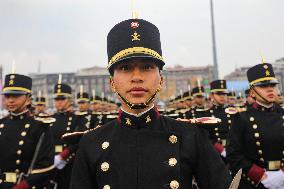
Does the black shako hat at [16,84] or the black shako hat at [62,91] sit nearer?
the black shako hat at [16,84]

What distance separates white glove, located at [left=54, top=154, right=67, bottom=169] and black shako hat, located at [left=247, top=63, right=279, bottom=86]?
14.6ft

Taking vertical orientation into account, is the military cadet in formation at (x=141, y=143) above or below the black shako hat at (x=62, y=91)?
below

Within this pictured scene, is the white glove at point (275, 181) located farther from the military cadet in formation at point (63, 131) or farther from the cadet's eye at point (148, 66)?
the military cadet in formation at point (63, 131)

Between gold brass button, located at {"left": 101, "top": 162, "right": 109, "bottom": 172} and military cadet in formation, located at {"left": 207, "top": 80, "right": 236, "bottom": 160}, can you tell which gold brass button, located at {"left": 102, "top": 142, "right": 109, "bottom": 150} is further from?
military cadet in formation, located at {"left": 207, "top": 80, "right": 236, "bottom": 160}

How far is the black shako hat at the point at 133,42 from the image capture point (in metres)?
2.63

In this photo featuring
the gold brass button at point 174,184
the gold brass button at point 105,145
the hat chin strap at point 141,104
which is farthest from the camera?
the gold brass button at point 105,145

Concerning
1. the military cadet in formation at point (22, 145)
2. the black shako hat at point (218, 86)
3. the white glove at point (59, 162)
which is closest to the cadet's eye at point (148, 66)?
the military cadet in formation at point (22, 145)

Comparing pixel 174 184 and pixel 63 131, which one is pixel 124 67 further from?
pixel 63 131

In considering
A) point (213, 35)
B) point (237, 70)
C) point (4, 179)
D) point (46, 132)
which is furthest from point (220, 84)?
point (237, 70)

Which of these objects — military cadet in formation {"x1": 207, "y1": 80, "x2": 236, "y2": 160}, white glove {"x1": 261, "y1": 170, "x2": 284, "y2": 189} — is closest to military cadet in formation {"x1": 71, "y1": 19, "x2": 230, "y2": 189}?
white glove {"x1": 261, "y1": 170, "x2": 284, "y2": 189}

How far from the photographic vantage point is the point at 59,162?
814 centimetres

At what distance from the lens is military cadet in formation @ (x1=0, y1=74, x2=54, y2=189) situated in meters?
5.46

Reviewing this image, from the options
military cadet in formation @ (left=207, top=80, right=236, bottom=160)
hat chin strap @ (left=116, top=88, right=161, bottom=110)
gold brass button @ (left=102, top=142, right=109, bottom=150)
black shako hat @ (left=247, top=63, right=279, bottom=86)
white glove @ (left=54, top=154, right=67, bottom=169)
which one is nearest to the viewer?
hat chin strap @ (left=116, top=88, right=161, bottom=110)

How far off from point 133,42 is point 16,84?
155 inches
